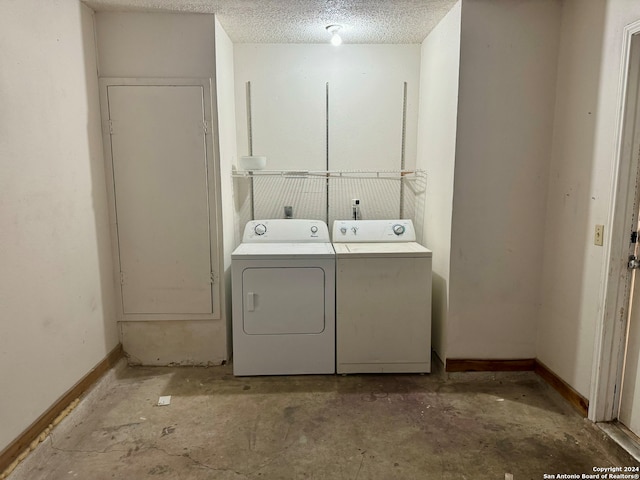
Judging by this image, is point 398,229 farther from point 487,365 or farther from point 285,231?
point 487,365

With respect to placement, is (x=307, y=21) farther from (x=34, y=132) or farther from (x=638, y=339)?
(x=638, y=339)

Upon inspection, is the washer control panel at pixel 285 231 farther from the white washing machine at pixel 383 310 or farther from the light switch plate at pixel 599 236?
the light switch plate at pixel 599 236

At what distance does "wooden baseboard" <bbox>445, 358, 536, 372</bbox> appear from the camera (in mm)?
2572

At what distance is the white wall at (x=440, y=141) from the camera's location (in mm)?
2441

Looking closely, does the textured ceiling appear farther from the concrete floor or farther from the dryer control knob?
the concrete floor

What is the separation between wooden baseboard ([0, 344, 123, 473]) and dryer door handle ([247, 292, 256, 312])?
1.01 m

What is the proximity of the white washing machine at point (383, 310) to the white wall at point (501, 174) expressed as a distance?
201 millimetres

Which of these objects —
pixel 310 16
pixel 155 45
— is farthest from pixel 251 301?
pixel 310 16

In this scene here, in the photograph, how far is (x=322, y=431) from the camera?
6.77ft

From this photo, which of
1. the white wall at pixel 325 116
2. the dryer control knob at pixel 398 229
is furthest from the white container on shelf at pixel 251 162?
the dryer control knob at pixel 398 229

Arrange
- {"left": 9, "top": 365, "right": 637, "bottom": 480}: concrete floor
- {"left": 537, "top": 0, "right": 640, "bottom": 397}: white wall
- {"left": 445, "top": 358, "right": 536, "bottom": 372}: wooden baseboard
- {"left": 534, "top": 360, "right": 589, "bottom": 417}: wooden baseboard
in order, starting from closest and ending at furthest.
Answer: {"left": 9, "top": 365, "right": 637, "bottom": 480}: concrete floor, {"left": 537, "top": 0, "right": 640, "bottom": 397}: white wall, {"left": 534, "top": 360, "right": 589, "bottom": 417}: wooden baseboard, {"left": 445, "top": 358, "right": 536, "bottom": 372}: wooden baseboard

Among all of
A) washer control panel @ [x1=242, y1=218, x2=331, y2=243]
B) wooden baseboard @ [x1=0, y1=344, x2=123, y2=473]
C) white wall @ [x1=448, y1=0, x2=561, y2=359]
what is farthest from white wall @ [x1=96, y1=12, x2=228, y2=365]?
wooden baseboard @ [x1=0, y1=344, x2=123, y2=473]

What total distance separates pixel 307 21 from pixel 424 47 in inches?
39.1

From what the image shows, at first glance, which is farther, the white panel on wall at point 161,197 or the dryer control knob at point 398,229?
the dryer control knob at point 398,229
